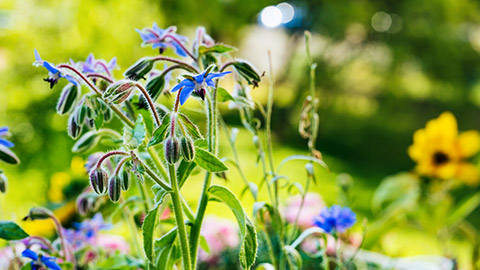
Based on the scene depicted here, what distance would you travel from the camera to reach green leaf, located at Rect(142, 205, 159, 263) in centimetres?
52

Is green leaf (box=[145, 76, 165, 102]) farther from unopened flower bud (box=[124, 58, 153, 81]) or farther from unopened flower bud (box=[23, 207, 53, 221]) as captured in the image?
unopened flower bud (box=[23, 207, 53, 221])

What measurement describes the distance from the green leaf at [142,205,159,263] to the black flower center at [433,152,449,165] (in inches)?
38.4

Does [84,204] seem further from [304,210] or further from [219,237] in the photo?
Result: [304,210]

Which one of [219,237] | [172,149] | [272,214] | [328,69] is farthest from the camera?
[328,69]

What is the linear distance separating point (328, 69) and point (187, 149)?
328 centimetres

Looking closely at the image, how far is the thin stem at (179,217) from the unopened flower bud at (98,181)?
63 mm

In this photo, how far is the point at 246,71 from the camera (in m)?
0.58

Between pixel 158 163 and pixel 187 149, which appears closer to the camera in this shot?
pixel 187 149

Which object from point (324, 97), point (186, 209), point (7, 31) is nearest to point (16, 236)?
point (186, 209)

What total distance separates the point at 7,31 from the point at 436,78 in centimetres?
262

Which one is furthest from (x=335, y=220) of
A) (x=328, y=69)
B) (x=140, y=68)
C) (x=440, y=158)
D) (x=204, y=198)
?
(x=328, y=69)

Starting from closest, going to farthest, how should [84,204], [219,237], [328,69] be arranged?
[84,204], [219,237], [328,69]

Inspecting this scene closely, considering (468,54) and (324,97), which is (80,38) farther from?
(468,54)

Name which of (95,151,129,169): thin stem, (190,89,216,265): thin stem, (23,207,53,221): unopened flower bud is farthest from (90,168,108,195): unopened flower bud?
(23,207,53,221): unopened flower bud
